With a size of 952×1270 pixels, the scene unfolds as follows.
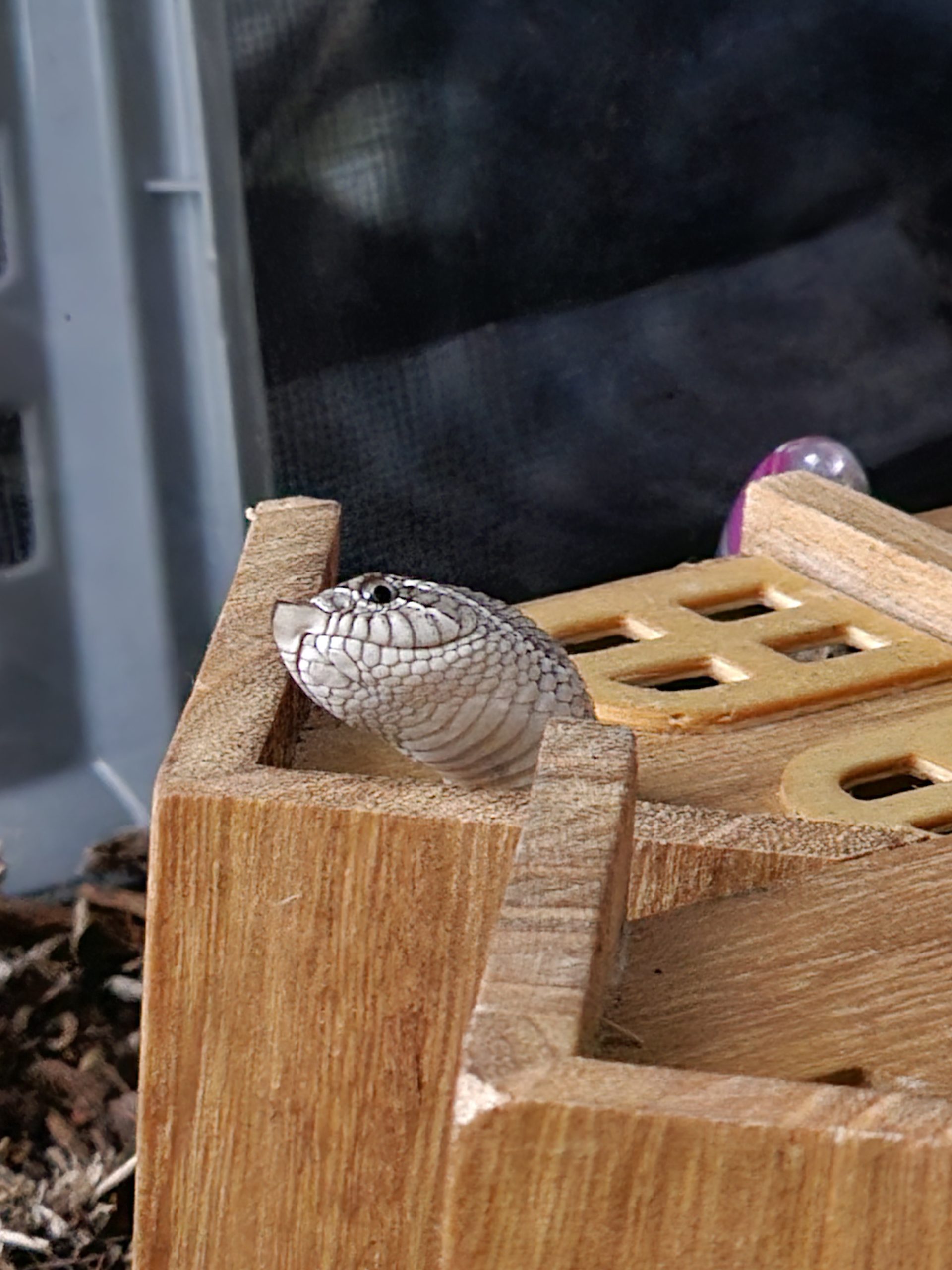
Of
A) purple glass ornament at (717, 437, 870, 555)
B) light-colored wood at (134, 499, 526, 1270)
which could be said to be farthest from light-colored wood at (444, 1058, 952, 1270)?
purple glass ornament at (717, 437, 870, 555)

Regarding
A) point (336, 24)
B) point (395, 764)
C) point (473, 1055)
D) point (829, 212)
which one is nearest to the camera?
point (473, 1055)

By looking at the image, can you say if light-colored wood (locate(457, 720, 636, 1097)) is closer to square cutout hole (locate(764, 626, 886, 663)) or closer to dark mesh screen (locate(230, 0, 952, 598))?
square cutout hole (locate(764, 626, 886, 663))

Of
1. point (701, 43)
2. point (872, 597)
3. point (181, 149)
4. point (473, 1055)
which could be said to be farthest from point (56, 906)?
point (473, 1055)

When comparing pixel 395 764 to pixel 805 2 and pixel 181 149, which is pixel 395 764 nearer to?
pixel 181 149

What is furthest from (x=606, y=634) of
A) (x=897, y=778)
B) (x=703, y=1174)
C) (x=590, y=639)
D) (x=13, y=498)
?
(x=13, y=498)

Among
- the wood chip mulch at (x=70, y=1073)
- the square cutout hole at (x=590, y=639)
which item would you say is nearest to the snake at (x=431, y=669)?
the square cutout hole at (x=590, y=639)

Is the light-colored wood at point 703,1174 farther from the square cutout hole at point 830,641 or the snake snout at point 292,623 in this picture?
the square cutout hole at point 830,641

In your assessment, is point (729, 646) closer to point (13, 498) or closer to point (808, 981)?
point (808, 981)
